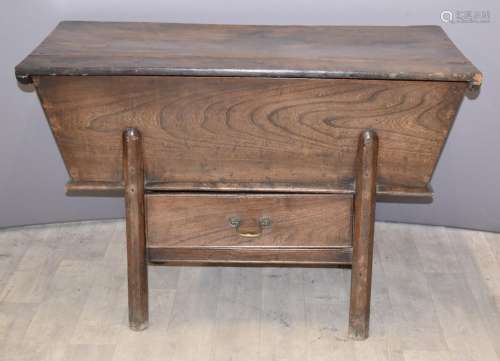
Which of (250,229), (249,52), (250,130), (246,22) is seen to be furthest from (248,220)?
(246,22)

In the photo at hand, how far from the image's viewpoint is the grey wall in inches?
95.3

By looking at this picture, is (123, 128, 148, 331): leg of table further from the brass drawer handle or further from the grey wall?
the grey wall

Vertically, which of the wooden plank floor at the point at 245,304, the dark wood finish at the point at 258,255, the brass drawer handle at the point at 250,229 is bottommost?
the wooden plank floor at the point at 245,304

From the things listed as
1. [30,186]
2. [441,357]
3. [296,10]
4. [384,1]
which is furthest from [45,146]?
[441,357]

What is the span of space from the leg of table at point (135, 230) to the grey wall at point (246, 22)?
1.67 feet

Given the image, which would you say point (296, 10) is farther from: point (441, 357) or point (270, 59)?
point (441, 357)

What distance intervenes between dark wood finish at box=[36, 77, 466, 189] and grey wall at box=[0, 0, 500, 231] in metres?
0.47

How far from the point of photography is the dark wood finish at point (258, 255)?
7.16ft

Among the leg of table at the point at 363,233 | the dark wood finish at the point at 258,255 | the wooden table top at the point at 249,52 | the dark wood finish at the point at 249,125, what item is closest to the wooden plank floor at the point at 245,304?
the leg of table at the point at 363,233

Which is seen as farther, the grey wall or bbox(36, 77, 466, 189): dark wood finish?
the grey wall

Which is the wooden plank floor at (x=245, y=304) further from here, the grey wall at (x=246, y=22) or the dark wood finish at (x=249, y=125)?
the dark wood finish at (x=249, y=125)

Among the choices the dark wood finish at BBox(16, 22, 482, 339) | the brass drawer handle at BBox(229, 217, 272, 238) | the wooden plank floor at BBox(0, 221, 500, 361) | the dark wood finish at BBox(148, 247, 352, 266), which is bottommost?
the wooden plank floor at BBox(0, 221, 500, 361)

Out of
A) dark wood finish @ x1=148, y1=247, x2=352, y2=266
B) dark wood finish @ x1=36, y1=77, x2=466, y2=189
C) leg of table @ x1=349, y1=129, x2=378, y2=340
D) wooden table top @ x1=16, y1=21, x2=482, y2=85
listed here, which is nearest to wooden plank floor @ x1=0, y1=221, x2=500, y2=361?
leg of table @ x1=349, y1=129, x2=378, y2=340

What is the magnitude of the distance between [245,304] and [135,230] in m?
0.37
